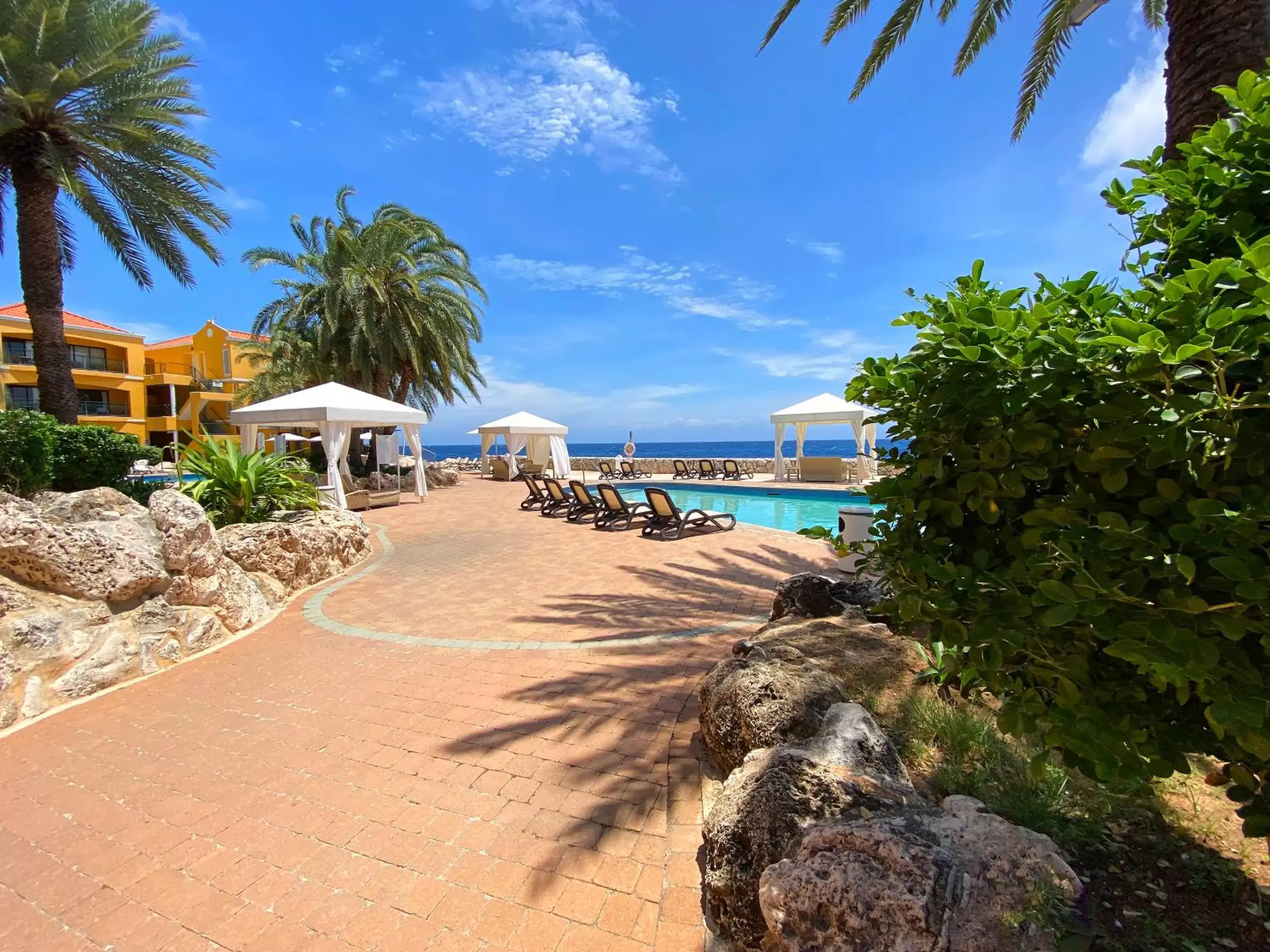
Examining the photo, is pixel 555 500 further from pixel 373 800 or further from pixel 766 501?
pixel 373 800

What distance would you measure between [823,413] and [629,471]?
991 cm

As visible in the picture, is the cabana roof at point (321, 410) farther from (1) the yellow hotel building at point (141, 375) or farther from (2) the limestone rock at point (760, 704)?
(1) the yellow hotel building at point (141, 375)

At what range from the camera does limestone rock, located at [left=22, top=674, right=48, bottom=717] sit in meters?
3.85

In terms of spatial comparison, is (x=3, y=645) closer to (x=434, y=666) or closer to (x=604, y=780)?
(x=434, y=666)

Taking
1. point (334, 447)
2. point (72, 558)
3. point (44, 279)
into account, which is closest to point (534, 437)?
point (334, 447)

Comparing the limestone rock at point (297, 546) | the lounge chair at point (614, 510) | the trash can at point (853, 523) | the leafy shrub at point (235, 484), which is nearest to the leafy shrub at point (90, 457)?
the leafy shrub at point (235, 484)

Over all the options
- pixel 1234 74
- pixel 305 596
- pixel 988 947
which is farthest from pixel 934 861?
pixel 305 596

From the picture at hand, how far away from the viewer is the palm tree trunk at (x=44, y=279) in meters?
9.20

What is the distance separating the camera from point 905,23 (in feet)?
24.6

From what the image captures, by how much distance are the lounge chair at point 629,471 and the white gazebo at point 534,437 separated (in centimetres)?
396

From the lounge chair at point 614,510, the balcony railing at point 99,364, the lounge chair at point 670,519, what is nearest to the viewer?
the lounge chair at point 670,519

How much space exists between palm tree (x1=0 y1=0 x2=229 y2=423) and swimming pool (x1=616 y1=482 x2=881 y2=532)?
11.7 meters

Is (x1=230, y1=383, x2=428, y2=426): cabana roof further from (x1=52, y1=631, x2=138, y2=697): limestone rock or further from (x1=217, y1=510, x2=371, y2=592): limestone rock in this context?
(x1=52, y1=631, x2=138, y2=697): limestone rock

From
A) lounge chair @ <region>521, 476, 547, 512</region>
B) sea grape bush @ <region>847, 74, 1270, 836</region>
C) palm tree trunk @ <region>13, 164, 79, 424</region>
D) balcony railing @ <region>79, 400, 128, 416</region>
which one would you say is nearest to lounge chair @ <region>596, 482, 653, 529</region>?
lounge chair @ <region>521, 476, 547, 512</region>
